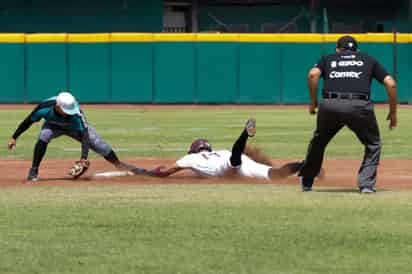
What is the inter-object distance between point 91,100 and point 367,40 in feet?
30.8

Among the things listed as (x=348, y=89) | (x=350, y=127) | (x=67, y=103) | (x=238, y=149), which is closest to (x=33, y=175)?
(x=67, y=103)

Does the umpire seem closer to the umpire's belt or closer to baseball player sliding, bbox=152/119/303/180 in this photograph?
the umpire's belt

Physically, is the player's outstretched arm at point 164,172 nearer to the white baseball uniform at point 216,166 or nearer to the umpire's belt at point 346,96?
the white baseball uniform at point 216,166

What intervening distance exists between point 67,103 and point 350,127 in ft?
13.6

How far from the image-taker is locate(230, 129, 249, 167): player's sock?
15.6m

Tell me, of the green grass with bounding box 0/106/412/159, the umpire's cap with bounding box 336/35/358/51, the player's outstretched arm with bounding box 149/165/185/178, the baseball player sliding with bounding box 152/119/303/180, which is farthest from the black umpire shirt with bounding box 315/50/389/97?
the green grass with bounding box 0/106/412/159

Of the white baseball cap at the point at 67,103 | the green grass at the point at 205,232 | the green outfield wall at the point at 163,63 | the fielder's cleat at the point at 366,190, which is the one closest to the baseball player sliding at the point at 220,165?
the white baseball cap at the point at 67,103

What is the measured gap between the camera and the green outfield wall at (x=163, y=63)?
39750 mm

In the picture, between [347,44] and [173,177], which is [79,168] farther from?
[347,44]

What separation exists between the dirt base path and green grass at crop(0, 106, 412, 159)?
67.0 inches

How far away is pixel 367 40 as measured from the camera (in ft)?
129

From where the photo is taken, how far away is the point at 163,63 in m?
39.9

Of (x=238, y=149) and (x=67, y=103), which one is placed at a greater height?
(x=67, y=103)

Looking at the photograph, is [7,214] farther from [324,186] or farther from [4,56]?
[4,56]
